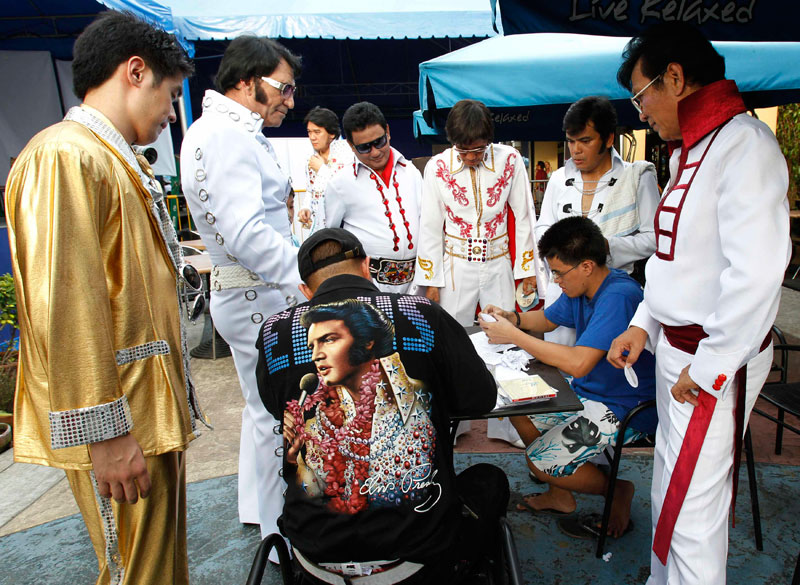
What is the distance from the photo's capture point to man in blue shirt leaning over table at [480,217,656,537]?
7.11 feet

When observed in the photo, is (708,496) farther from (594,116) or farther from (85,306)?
(594,116)

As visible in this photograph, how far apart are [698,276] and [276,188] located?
61.2 inches

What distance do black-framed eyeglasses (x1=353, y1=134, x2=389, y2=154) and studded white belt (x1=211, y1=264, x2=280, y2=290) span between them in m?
1.25

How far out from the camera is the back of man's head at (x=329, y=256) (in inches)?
62.1

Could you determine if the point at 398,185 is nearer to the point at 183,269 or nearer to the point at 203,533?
the point at 183,269

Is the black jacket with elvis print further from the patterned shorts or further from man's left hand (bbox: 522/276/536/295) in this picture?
man's left hand (bbox: 522/276/536/295)

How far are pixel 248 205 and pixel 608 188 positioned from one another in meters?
1.94

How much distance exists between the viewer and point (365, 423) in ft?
4.49

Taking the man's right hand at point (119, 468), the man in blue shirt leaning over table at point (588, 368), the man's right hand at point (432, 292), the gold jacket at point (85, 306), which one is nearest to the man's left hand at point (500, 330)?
the man in blue shirt leaning over table at point (588, 368)

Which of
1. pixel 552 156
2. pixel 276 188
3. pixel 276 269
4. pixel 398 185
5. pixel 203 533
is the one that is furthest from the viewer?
pixel 552 156

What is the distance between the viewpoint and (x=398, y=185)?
325cm

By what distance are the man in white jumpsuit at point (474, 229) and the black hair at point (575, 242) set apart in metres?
0.78

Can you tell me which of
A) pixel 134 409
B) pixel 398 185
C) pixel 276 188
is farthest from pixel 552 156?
pixel 134 409

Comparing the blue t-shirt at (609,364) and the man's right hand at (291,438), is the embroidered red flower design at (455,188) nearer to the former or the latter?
the blue t-shirt at (609,364)
